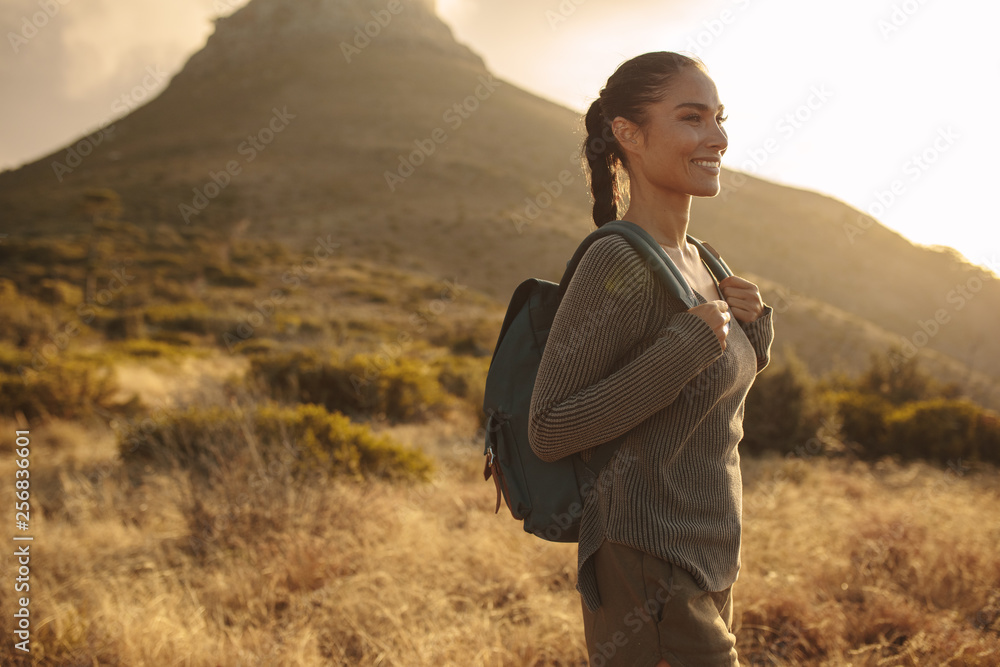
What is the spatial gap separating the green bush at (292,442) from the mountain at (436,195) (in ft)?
56.8

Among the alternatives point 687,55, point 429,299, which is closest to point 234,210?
point 429,299

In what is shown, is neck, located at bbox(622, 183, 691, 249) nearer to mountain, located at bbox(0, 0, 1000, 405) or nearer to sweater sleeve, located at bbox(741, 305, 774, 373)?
sweater sleeve, located at bbox(741, 305, 774, 373)

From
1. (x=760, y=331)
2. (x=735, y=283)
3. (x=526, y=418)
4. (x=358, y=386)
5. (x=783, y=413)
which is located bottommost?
(x=358, y=386)

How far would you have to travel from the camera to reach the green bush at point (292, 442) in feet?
15.7

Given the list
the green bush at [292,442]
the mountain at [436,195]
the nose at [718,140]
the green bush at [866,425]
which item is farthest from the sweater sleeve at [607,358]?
the mountain at [436,195]

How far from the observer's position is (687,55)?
136 centimetres

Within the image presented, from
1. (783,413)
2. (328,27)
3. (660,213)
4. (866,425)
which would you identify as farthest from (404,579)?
(328,27)

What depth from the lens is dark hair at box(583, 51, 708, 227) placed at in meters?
1.30

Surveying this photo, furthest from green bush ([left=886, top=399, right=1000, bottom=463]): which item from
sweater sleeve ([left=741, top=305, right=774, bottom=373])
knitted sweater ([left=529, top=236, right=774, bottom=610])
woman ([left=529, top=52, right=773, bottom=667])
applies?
knitted sweater ([left=529, top=236, right=774, bottom=610])

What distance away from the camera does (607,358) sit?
114cm

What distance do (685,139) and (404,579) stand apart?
286cm

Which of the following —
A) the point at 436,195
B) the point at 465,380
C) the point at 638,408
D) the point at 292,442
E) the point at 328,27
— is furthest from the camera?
the point at 328,27

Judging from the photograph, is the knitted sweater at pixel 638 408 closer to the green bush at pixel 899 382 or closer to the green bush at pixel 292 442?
the green bush at pixel 292 442

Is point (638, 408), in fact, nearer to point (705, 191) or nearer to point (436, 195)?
point (705, 191)
